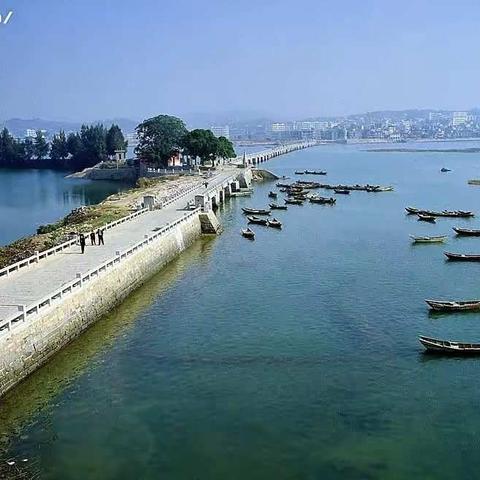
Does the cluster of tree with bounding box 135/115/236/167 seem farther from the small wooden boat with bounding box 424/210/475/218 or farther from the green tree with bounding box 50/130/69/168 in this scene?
the small wooden boat with bounding box 424/210/475/218

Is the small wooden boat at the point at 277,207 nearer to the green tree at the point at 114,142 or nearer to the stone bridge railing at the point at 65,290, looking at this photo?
the stone bridge railing at the point at 65,290

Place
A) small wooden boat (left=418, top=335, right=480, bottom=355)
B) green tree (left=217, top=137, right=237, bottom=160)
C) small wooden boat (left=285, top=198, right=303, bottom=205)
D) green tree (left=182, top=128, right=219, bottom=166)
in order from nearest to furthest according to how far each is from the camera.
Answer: small wooden boat (left=418, top=335, right=480, bottom=355)
small wooden boat (left=285, top=198, right=303, bottom=205)
green tree (left=182, top=128, right=219, bottom=166)
green tree (left=217, top=137, right=237, bottom=160)

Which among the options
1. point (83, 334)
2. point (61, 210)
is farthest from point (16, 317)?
point (61, 210)

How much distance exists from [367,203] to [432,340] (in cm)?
4636

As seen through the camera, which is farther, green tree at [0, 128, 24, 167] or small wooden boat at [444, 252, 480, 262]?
green tree at [0, 128, 24, 167]

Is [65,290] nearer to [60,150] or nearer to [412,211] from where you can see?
[412,211]

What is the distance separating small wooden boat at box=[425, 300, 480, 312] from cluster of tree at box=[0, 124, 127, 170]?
103 metres

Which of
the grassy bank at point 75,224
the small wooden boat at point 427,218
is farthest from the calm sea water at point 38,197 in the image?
the small wooden boat at point 427,218

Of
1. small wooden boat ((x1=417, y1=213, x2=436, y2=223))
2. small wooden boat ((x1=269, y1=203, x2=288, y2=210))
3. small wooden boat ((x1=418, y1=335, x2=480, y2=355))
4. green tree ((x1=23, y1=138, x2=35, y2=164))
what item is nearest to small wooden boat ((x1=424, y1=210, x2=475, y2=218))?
small wooden boat ((x1=417, y1=213, x2=436, y2=223))

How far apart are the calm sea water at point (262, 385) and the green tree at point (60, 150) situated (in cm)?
10593

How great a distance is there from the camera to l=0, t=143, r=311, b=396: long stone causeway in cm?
2202

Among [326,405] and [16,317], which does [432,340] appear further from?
[16,317]

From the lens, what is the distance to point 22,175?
4872 inches

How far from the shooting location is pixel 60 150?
139 meters
